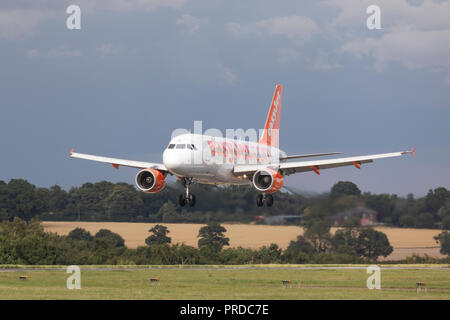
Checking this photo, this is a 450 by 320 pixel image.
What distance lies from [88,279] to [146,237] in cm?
6446

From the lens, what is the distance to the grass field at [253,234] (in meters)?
101

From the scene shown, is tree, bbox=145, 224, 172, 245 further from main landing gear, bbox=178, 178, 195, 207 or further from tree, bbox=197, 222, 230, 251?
main landing gear, bbox=178, 178, 195, 207

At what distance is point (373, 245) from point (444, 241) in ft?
31.2

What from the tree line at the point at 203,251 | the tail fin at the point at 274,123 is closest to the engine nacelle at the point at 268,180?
the tail fin at the point at 274,123

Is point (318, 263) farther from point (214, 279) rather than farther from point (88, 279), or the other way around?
point (88, 279)

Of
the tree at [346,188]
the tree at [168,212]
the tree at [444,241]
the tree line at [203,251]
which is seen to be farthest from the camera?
the tree at [168,212]

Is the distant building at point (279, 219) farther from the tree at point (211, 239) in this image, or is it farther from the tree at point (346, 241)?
the tree at point (211, 239)

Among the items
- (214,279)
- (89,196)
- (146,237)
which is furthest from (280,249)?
(89,196)

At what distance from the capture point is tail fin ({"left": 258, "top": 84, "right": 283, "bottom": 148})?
84.4 m

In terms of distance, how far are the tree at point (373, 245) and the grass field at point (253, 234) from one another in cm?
128
